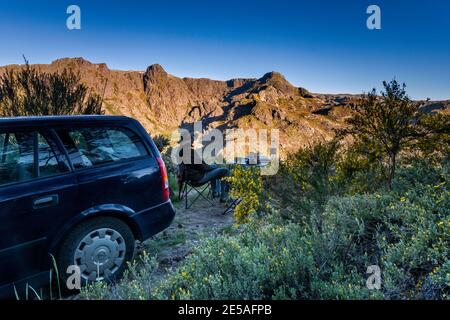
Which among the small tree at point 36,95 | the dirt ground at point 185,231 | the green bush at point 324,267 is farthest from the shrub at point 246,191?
the small tree at point 36,95

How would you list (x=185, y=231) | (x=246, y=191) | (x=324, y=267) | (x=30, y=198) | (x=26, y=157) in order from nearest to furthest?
(x=324, y=267) < (x=30, y=198) < (x=26, y=157) < (x=246, y=191) < (x=185, y=231)

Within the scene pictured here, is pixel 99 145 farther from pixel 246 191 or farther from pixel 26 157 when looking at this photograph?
pixel 246 191

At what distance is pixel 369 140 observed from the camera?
4961mm

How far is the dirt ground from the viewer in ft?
13.8

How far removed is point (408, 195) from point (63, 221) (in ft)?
13.0

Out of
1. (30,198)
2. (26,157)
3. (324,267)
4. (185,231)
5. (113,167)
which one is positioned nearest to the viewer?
(324,267)

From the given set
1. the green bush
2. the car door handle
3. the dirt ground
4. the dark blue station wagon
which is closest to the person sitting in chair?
the dirt ground

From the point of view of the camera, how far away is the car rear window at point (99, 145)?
3.20 metres

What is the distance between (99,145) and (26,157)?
767 millimetres

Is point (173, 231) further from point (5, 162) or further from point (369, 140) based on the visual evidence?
point (369, 140)

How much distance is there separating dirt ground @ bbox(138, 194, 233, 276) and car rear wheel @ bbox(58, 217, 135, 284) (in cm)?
68

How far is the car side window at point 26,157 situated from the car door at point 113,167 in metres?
0.20

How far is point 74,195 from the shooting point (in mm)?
2986

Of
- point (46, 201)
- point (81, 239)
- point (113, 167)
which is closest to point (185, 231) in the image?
point (113, 167)
